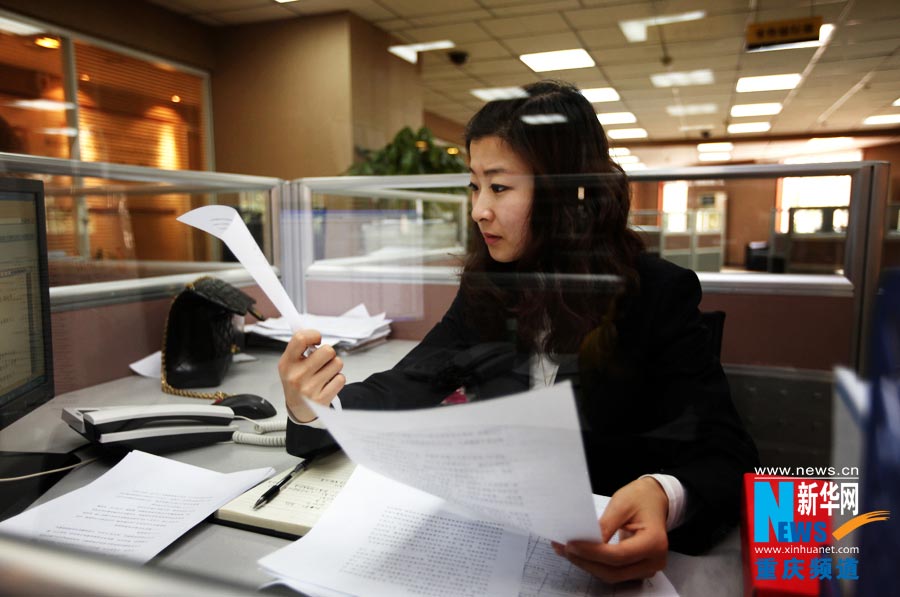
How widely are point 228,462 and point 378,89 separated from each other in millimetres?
4081

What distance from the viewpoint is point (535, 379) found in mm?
729

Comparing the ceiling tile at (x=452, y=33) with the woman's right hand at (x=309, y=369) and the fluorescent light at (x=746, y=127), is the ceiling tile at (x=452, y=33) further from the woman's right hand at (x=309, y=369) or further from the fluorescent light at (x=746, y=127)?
the woman's right hand at (x=309, y=369)

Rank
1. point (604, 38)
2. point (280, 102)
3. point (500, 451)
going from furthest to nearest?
point (280, 102), point (604, 38), point (500, 451)

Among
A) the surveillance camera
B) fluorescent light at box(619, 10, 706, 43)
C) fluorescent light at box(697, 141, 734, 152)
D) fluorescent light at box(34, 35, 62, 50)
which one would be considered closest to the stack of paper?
the surveillance camera

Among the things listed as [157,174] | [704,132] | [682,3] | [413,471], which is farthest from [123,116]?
[704,132]

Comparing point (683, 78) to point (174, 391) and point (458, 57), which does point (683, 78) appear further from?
point (174, 391)

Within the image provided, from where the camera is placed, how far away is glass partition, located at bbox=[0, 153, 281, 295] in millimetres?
840

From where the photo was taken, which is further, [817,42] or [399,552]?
[817,42]

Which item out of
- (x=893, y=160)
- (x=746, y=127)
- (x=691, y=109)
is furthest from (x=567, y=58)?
(x=691, y=109)

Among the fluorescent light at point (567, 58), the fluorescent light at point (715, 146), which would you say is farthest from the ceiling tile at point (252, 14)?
the fluorescent light at point (715, 146)

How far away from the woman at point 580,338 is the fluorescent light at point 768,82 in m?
3.32

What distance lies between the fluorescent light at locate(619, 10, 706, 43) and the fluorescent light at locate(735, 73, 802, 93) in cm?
66

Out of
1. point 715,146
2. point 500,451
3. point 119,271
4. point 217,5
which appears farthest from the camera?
point 715,146

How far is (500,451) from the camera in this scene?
1.01 feet
